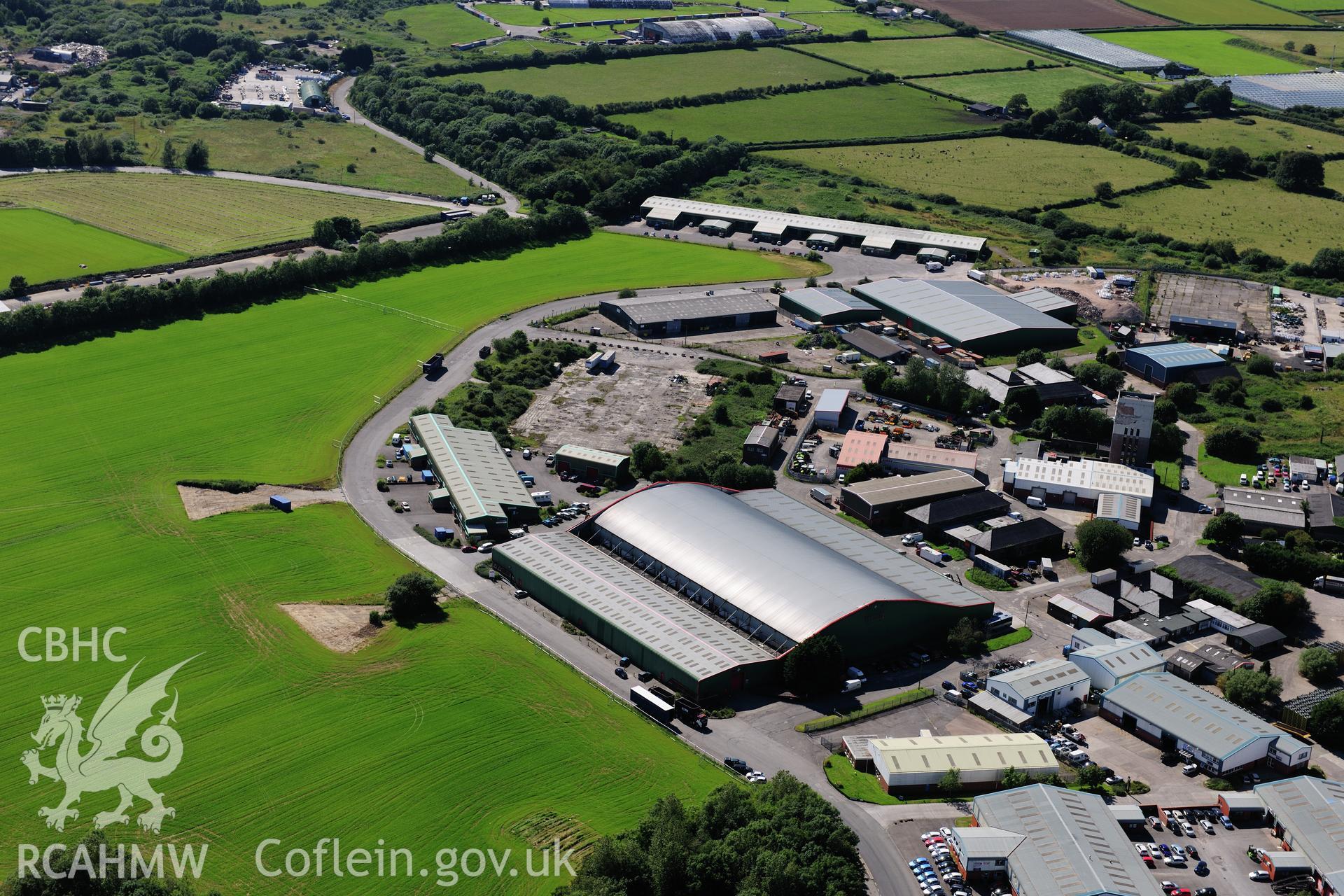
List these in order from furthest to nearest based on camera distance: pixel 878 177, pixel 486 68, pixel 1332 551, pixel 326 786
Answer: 1. pixel 486 68
2. pixel 878 177
3. pixel 1332 551
4. pixel 326 786

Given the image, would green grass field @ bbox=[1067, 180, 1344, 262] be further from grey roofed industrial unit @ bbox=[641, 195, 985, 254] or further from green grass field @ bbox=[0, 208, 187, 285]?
green grass field @ bbox=[0, 208, 187, 285]

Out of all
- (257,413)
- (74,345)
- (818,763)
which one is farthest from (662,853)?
(74,345)

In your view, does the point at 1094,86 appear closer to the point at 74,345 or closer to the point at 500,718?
the point at 74,345

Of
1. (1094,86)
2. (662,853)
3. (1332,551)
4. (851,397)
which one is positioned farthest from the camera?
(1094,86)

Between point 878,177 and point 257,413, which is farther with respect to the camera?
point 878,177

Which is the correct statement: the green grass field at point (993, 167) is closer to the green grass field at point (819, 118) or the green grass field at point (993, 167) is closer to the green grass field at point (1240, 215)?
the green grass field at point (1240, 215)
